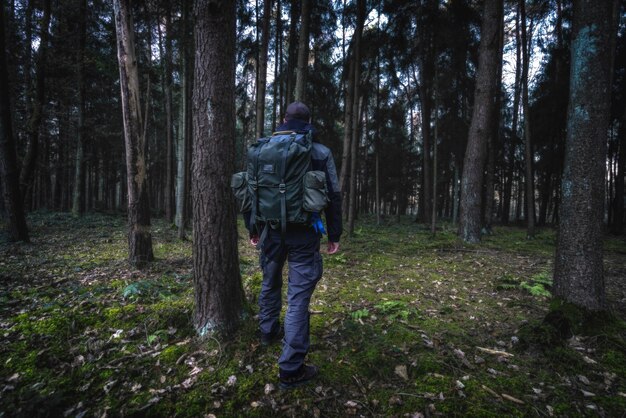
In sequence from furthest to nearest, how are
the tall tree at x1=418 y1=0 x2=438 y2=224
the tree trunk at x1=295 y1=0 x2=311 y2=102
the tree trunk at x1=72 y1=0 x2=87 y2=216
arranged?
1. the tree trunk at x1=72 y1=0 x2=87 y2=216
2. the tall tree at x1=418 y1=0 x2=438 y2=224
3. the tree trunk at x1=295 y1=0 x2=311 y2=102

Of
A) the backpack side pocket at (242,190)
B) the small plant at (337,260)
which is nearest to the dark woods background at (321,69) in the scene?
the small plant at (337,260)

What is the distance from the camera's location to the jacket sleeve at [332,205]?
3.02m

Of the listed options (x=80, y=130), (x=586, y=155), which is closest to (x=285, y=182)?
(x=586, y=155)

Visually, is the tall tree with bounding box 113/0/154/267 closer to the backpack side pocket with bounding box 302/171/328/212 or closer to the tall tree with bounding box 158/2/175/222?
the tall tree with bounding box 158/2/175/222

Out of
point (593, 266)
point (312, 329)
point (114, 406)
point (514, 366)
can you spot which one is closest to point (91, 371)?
point (114, 406)

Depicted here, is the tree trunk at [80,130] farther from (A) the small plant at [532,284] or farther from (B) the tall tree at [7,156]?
(A) the small plant at [532,284]

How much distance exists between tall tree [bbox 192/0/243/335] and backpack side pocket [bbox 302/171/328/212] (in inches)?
45.9

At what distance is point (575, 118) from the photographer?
3.73m

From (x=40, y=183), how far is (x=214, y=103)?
34.0 m

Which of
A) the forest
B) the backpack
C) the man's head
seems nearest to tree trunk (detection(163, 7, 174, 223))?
the forest

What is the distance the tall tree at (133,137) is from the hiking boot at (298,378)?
18.1 feet

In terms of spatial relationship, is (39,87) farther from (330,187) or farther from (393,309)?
(393,309)

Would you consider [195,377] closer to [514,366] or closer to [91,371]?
[91,371]

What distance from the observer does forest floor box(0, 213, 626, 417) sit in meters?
2.61
